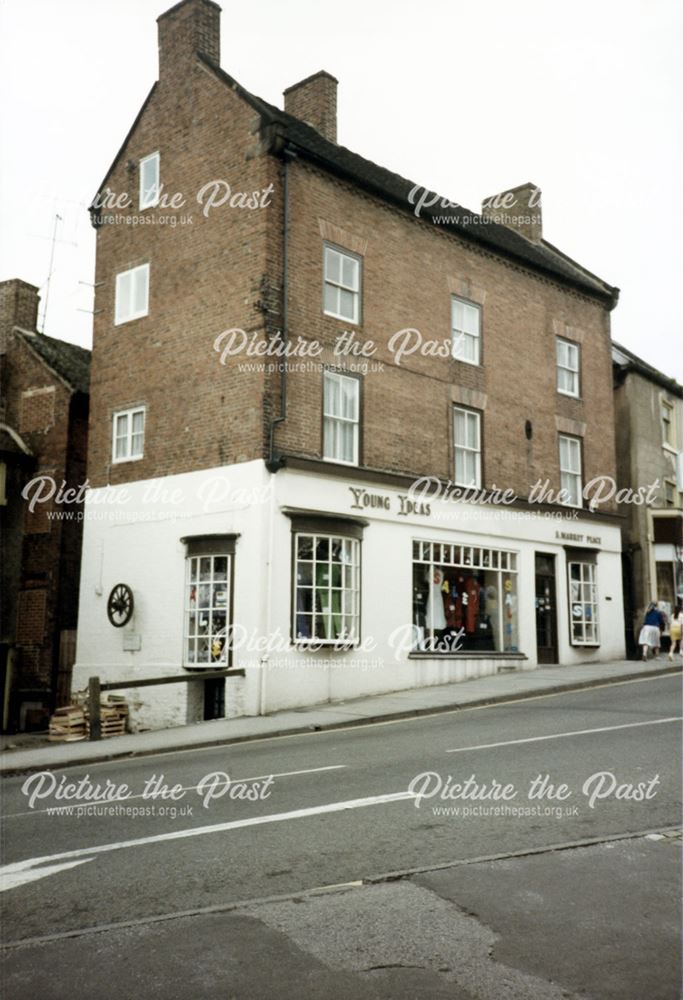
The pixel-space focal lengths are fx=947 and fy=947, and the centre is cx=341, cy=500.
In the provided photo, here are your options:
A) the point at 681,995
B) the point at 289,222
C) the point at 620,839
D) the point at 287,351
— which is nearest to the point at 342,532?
the point at 287,351

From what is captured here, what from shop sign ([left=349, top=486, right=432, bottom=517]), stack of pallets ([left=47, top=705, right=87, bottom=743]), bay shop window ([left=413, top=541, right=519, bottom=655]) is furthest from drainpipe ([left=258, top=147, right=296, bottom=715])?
bay shop window ([left=413, top=541, right=519, bottom=655])

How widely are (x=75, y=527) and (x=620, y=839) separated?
18.4 metres

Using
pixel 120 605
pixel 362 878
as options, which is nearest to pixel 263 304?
pixel 120 605

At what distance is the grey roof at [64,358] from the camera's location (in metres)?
24.3

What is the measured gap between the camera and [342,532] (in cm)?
1917

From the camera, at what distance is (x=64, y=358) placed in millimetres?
25562

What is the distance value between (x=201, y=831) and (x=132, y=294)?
1607 centimetres

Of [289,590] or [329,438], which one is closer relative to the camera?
[289,590]

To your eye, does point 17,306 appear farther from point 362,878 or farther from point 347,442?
point 362,878

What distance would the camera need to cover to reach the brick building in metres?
18.6

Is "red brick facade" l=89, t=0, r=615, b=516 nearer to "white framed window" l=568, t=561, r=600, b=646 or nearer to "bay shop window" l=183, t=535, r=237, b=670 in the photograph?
"bay shop window" l=183, t=535, r=237, b=670

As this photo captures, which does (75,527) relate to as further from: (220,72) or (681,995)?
(681,995)

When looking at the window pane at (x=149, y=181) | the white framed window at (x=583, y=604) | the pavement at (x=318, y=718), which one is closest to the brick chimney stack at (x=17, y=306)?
the window pane at (x=149, y=181)

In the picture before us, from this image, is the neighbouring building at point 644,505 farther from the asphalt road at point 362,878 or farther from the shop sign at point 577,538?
the asphalt road at point 362,878
